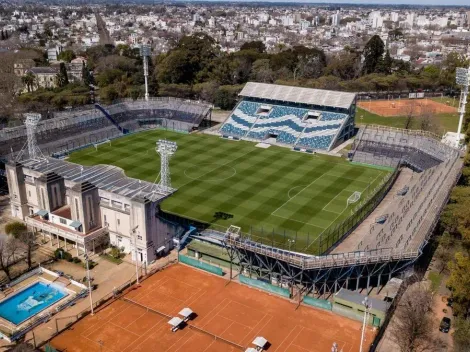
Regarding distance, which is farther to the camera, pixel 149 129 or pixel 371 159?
pixel 149 129

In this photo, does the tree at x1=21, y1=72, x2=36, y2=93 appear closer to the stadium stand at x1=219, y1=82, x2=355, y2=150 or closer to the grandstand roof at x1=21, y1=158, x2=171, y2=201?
the stadium stand at x1=219, y1=82, x2=355, y2=150

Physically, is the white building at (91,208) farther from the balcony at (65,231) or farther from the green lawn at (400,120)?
the green lawn at (400,120)

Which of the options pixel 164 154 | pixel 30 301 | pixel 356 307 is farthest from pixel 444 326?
pixel 30 301

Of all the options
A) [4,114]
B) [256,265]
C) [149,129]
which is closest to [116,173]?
[256,265]

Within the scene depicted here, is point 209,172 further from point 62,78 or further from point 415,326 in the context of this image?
point 62,78

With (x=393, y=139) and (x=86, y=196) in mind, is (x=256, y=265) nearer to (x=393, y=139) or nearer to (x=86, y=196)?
(x=86, y=196)

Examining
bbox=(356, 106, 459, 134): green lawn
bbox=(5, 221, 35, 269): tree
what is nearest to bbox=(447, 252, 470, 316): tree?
bbox=(5, 221, 35, 269): tree
